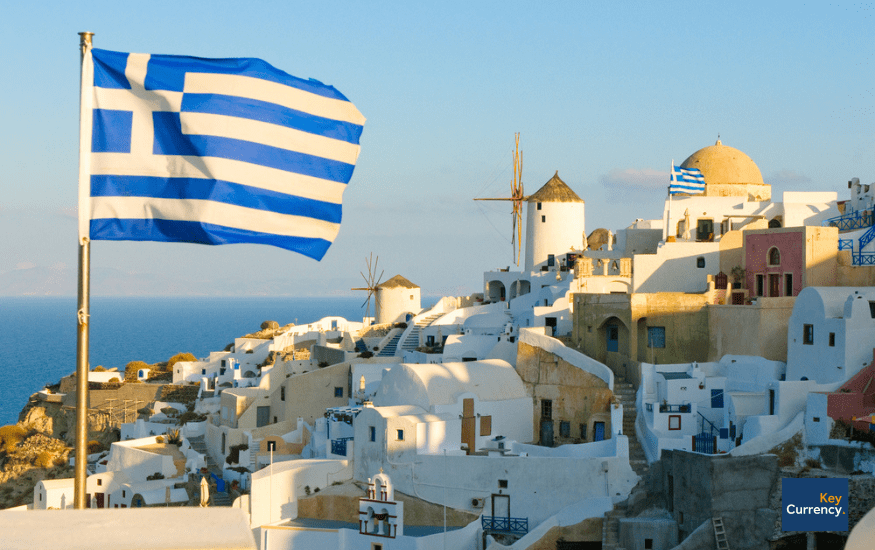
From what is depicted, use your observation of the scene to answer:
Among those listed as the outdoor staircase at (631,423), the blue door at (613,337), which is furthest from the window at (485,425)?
the blue door at (613,337)

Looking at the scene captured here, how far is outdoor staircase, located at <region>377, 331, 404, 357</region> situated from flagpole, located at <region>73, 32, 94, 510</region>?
129 ft

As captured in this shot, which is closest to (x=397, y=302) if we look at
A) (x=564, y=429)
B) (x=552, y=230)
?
(x=552, y=230)

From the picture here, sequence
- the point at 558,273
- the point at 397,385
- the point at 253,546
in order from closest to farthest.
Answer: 1. the point at 253,546
2. the point at 397,385
3. the point at 558,273

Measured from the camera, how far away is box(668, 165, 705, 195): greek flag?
1676 inches

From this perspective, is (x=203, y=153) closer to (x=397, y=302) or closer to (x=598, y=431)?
(x=598, y=431)

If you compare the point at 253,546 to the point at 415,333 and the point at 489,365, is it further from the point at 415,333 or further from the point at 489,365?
the point at 415,333

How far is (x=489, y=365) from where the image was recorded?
3659cm

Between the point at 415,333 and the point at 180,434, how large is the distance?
12.2m

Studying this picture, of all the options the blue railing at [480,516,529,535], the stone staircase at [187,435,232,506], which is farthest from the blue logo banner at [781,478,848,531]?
the stone staircase at [187,435,232,506]

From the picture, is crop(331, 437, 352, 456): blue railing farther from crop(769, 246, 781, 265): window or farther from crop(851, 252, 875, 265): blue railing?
crop(851, 252, 875, 265): blue railing

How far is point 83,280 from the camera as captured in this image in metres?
8.34

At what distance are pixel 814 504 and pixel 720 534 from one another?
9.16ft

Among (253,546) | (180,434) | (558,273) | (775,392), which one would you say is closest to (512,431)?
(775,392)

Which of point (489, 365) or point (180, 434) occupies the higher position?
point (489, 365)
